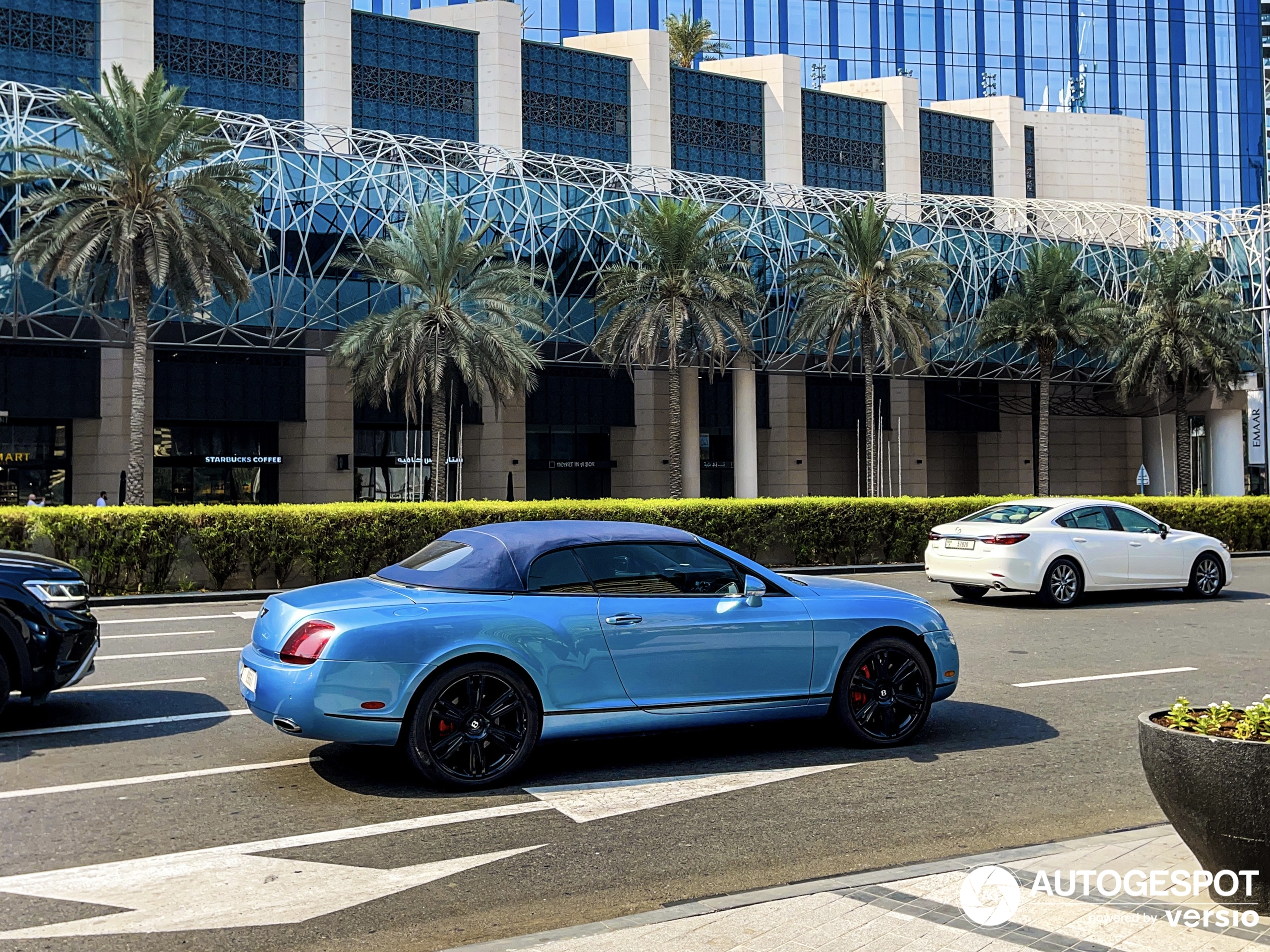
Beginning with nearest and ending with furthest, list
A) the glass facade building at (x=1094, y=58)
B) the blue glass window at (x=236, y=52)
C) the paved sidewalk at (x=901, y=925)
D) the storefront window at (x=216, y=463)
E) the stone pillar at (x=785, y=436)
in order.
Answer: the paved sidewalk at (x=901, y=925) → the storefront window at (x=216, y=463) → the blue glass window at (x=236, y=52) → the stone pillar at (x=785, y=436) → the glass facade building at (x=1094, y=58)

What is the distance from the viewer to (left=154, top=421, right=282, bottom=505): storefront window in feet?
157

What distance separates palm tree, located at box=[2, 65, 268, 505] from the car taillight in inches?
884

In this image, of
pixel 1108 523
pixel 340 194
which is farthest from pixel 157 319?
pixel 1108 523

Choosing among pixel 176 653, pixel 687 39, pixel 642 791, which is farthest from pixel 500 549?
pixel 687 39

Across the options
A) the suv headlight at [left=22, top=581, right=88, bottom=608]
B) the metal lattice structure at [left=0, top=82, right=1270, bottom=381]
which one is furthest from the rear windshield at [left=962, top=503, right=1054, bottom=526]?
the metal lattice structure at [left=0, top=82, right=1270, bottom=381]

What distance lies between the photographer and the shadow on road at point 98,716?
8.09 m

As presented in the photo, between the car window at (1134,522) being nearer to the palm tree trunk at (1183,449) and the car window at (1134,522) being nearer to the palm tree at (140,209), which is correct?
the palm tree at (140,209)

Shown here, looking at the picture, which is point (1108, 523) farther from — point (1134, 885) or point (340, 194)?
point (340, 194)

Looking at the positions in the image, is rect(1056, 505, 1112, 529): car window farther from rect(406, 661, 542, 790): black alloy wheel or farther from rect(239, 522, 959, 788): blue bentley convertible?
rect(406, 661, 542, 790): black alloy wheel

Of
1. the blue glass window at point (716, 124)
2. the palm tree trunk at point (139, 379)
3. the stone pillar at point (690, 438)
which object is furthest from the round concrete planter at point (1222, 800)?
the blue glass window at point (716, 124)

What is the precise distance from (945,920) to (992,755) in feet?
11.1

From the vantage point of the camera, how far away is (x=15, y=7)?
163 feet

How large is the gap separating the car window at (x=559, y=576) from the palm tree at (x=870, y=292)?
31715 millimetres

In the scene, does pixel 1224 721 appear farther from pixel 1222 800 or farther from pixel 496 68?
pixel 496 68
